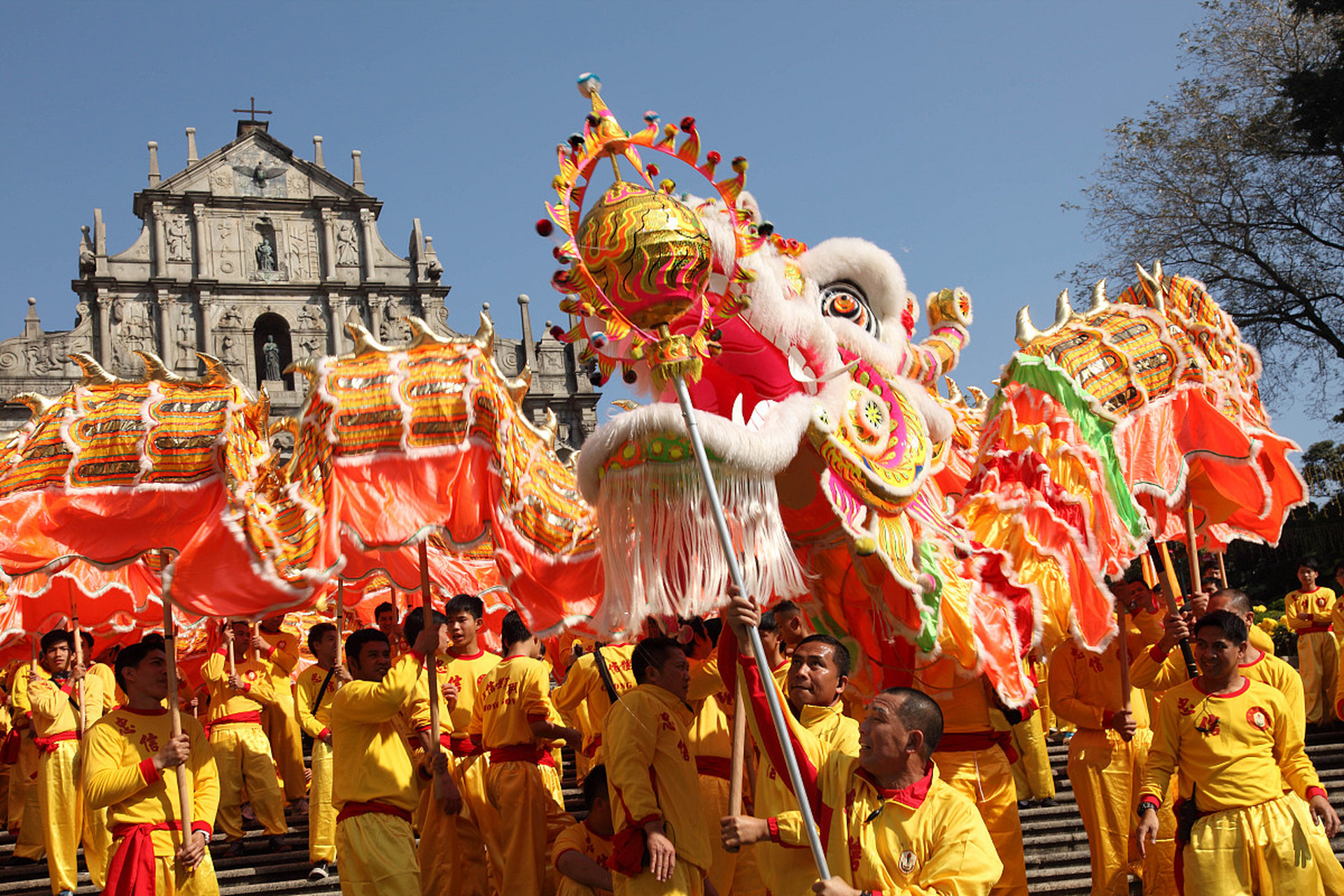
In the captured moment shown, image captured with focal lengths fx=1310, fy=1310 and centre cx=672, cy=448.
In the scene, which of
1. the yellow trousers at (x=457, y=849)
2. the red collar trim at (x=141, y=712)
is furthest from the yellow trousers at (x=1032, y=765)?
the red collar trim at (x=141, y=712)

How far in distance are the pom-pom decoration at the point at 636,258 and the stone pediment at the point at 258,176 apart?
26135mm

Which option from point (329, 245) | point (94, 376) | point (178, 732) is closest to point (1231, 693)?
point (178, 732)

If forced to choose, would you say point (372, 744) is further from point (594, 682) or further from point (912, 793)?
point (912, 793)

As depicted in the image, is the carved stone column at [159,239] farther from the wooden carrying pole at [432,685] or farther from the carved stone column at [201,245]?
A: the wooden carrying pole at [432,685]

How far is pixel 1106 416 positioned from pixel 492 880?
3450 millimetres

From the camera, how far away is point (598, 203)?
393 centimetres

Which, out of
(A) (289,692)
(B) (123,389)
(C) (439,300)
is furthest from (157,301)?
(B) (123,389)

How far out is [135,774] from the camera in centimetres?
530

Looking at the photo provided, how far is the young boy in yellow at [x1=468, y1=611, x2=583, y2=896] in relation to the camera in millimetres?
5844

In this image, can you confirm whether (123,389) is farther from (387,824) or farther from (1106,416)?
(1106,416)

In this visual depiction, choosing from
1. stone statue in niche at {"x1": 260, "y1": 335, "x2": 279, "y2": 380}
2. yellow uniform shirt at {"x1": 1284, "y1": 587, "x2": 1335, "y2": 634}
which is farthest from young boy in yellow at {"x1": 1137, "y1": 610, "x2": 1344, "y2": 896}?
stone statue in niche at {"x1": 260, "y1": 335, "x2": 279, "y2": 380}

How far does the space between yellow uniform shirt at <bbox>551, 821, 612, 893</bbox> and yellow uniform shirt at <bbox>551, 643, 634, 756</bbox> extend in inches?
41.7

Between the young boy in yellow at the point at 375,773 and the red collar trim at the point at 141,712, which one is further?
the young boy in yellow at the point at 375,773

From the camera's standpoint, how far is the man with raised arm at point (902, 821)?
3.28 metres
